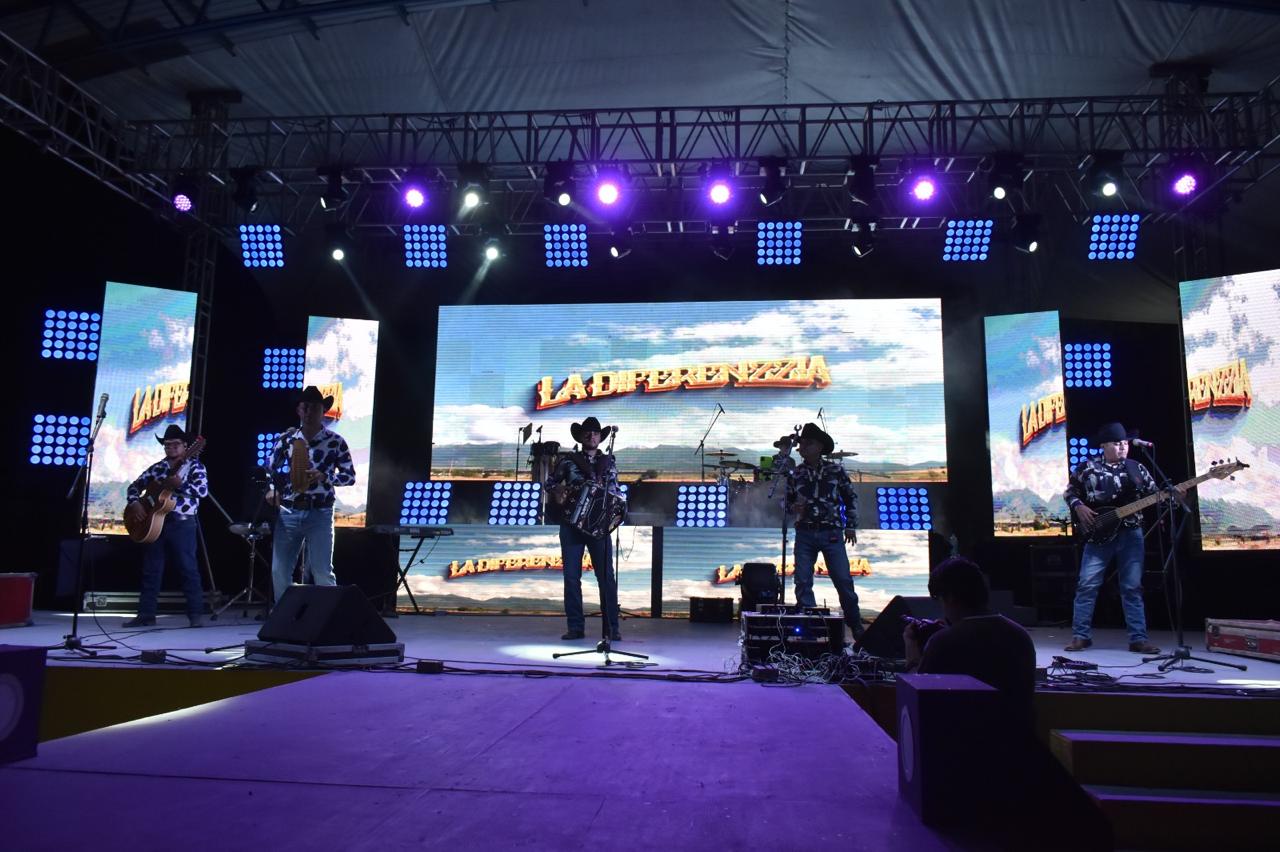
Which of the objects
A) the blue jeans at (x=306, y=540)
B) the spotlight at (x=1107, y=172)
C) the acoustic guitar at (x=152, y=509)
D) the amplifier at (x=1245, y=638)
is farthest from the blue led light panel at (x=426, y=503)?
the spotlight at (x=1107, y=172)

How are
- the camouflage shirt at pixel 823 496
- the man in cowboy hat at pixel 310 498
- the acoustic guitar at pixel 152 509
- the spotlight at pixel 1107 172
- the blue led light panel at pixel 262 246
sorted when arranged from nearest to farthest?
the man in cowboy hat at pixel 310 498, the camouflage shirt at pixel 823 496, the acoustic guitar at pixel 152 509, the spotlight at pixel 1107 172, the blue led light panel at pixel 262 246

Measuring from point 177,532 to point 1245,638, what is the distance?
9.50m

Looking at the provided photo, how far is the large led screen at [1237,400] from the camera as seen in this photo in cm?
925

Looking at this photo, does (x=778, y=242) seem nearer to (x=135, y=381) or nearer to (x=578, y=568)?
(x=578, y=568)

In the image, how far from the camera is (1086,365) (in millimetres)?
10625

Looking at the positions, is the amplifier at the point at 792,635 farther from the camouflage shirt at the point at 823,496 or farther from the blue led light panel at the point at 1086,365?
the blue led light panel at the point at 1086,365

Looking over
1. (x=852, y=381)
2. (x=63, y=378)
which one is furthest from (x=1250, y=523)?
(x=63, y=378)

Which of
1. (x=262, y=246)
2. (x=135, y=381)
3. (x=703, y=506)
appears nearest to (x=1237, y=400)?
(x=703, y=506)

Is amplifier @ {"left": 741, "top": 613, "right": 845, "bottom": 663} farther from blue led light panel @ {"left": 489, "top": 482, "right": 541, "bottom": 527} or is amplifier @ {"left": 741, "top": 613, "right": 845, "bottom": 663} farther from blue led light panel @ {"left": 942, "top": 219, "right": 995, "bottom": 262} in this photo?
blue led light panel @ {"left": 942, "top": 219, "right": 995, "bottom": 262}

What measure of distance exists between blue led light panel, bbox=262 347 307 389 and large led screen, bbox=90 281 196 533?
45.6 inches

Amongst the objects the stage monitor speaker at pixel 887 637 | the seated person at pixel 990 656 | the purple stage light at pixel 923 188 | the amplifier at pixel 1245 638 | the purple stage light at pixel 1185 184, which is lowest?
the amplifier at pixel 1245 638

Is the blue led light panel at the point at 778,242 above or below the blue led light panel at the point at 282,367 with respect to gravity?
above

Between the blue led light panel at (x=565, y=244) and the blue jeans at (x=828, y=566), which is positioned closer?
the blue jeans at (x=828, y=566)

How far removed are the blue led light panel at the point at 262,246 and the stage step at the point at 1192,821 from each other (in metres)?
11.1
